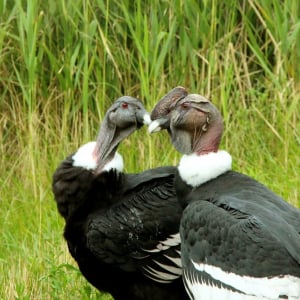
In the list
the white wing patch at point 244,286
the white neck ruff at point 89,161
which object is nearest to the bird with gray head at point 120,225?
the white neck ruff at point 89,161

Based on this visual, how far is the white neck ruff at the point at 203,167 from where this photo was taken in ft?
16.9

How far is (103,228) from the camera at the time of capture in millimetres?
5480

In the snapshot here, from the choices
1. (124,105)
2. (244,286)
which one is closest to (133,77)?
(124,105)

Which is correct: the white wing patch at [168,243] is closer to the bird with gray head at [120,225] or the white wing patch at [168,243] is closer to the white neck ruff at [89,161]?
the bird with gray head at [120,225]

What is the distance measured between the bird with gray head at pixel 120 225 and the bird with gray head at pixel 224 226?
295mm

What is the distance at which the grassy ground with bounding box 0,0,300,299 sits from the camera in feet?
22.6

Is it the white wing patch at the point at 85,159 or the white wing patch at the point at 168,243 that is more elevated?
the white wing patch at the point at 85,159

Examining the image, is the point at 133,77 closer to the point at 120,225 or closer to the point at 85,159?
the point at 85,159

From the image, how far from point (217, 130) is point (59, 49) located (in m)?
2.37

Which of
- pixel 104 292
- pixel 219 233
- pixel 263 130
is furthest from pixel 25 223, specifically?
pixel 219 233

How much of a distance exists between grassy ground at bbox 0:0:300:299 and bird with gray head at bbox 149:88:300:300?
1418mm

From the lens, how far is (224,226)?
4.70m

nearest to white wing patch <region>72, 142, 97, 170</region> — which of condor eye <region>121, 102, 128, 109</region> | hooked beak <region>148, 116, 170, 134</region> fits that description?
condor eye <region>121, 102, 128, 109</region>

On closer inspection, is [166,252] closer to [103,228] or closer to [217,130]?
[103,228]
